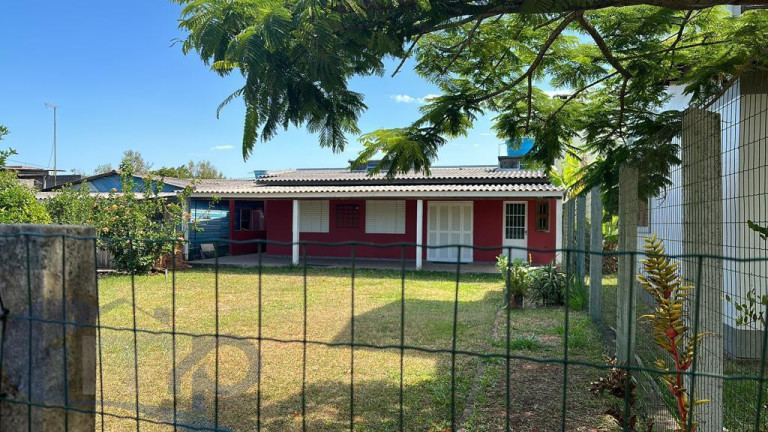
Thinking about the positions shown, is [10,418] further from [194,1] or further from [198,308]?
[198,308]

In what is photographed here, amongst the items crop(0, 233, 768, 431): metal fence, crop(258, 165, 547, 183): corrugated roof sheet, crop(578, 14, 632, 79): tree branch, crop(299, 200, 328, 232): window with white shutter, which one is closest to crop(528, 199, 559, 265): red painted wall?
crop(258, 165, 547, 183): corrugated roof sheet

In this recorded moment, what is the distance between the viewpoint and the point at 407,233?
65.5 feet

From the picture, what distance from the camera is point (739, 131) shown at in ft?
19.1

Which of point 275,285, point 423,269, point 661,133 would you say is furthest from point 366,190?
point 661,133

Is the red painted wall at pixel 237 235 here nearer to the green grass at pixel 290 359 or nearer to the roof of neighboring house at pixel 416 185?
the roof of neighboring house at pixel 416 185

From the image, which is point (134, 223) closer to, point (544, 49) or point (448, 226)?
point (448, 226)

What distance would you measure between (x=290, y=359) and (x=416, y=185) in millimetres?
13153

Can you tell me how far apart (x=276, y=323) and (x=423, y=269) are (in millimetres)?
9035

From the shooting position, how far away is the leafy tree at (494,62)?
319 centimetres

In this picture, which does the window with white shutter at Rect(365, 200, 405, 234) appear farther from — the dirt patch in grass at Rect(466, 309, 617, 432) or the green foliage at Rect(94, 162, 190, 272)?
the dirt patch in grass at Rect(466, 309, 617, 432)

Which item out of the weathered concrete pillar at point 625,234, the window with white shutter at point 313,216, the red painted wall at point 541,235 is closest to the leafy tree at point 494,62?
the weathered concrete pillar at point 625,234

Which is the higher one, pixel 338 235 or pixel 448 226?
pixel 448 226

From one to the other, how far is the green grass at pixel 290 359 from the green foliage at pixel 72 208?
323 centimetres

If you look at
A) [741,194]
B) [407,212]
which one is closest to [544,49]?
[741,194]
